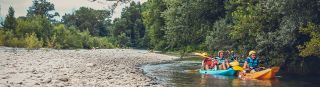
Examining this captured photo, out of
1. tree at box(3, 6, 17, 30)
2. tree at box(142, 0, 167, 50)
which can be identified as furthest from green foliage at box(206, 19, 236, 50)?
tree at box(3, 6, 17, 30)

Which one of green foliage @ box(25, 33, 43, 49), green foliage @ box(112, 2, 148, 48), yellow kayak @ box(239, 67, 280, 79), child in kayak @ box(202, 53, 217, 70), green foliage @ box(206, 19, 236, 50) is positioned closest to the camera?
yellow kayak @ box(239, 67, 280, 79)

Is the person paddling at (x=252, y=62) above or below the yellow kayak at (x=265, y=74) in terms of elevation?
above

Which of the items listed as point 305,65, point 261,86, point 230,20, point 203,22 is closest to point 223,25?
point 230,20

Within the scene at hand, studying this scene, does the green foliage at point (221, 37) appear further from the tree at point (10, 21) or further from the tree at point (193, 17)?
the tree at point (10, 21)

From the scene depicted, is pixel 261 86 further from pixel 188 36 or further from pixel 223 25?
pixel 188 36

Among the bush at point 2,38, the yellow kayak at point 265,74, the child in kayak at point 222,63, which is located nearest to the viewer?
the yellow kayak at point 265,74

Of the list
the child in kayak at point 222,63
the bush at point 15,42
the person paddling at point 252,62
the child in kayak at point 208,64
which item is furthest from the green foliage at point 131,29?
the person paddling at point 252,62

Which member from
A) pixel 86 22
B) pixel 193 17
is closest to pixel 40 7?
pixel 86 22

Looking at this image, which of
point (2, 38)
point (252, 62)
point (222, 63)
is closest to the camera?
point (252, 62)

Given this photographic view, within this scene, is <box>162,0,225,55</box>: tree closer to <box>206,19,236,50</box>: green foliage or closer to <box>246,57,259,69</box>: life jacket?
<box>206,19,236,50</box>: green foliage

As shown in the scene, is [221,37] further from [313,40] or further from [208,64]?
[313,40]

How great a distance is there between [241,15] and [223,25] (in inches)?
207

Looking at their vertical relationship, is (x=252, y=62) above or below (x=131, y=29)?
below

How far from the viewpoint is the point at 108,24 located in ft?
443
